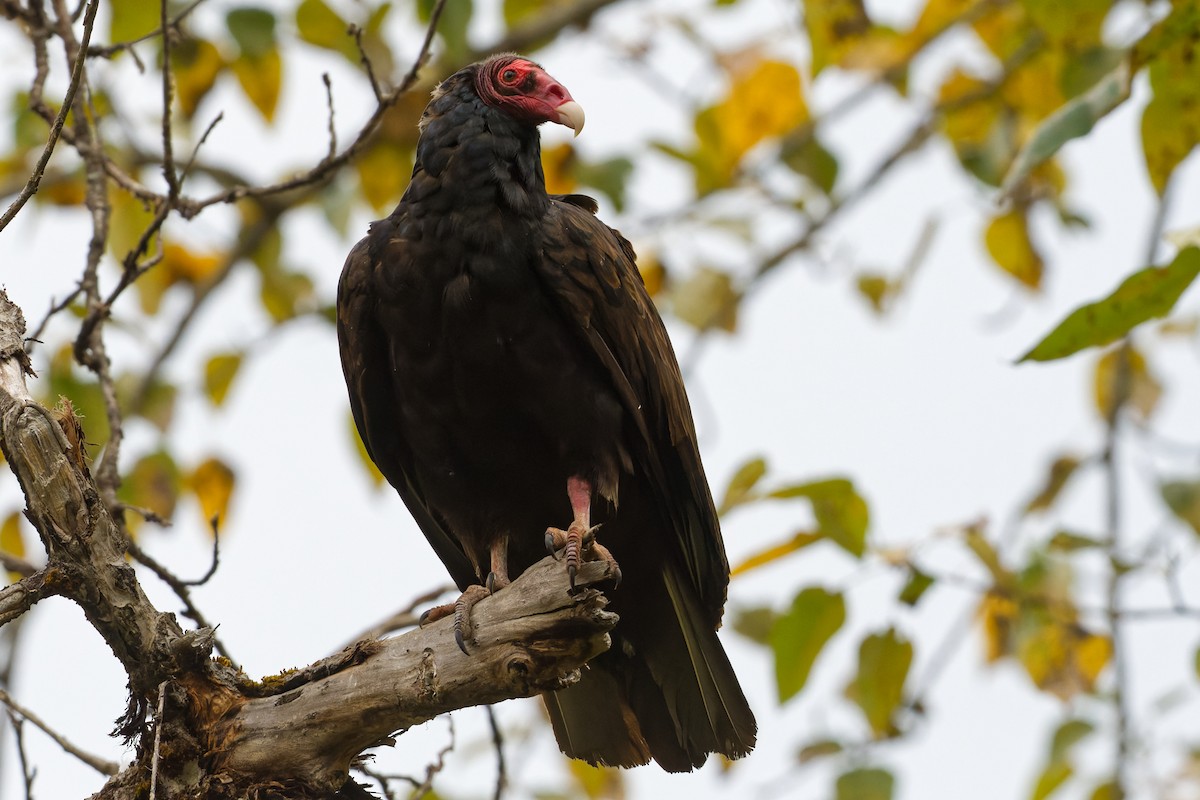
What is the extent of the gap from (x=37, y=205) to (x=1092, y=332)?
5.19 metres

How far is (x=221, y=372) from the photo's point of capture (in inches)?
243

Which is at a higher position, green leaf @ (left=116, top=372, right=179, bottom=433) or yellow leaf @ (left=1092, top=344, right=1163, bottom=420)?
green leaf @ (left=116, top=372, right=179, bottom=433)

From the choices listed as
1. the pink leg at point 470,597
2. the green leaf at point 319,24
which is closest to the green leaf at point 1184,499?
the pink leg at point 470,597

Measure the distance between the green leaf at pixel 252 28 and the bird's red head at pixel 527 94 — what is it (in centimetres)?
155

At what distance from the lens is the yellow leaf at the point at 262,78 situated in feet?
17.9

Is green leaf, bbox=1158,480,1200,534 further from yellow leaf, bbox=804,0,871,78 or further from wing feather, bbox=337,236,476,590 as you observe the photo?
→ wing feather, bbox=337,236,476,590

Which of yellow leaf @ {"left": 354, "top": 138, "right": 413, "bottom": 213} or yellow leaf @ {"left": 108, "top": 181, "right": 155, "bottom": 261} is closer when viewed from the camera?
yellow leaf @ {"left": 108, "top": 181, "right": 155, "bottom": 261}

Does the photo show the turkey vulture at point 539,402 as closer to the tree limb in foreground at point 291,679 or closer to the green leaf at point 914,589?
the tree limb in foreground at point 291,679

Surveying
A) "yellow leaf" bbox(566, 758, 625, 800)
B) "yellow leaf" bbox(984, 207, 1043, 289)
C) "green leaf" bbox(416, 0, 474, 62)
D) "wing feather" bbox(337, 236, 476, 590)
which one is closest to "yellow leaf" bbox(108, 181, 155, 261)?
"green leaf" bbox(416, 0, 474, 62)

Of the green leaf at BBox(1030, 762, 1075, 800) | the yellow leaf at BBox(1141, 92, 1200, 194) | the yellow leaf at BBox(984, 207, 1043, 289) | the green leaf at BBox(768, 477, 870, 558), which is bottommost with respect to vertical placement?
the green leaf at BBox(1030, 762, 1075, 800)

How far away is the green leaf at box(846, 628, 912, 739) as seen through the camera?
14.0 feet

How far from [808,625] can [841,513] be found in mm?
395

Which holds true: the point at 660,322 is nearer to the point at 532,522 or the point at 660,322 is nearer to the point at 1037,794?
the point at 532,522

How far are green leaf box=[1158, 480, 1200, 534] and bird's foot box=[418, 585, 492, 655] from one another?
2.74 m
